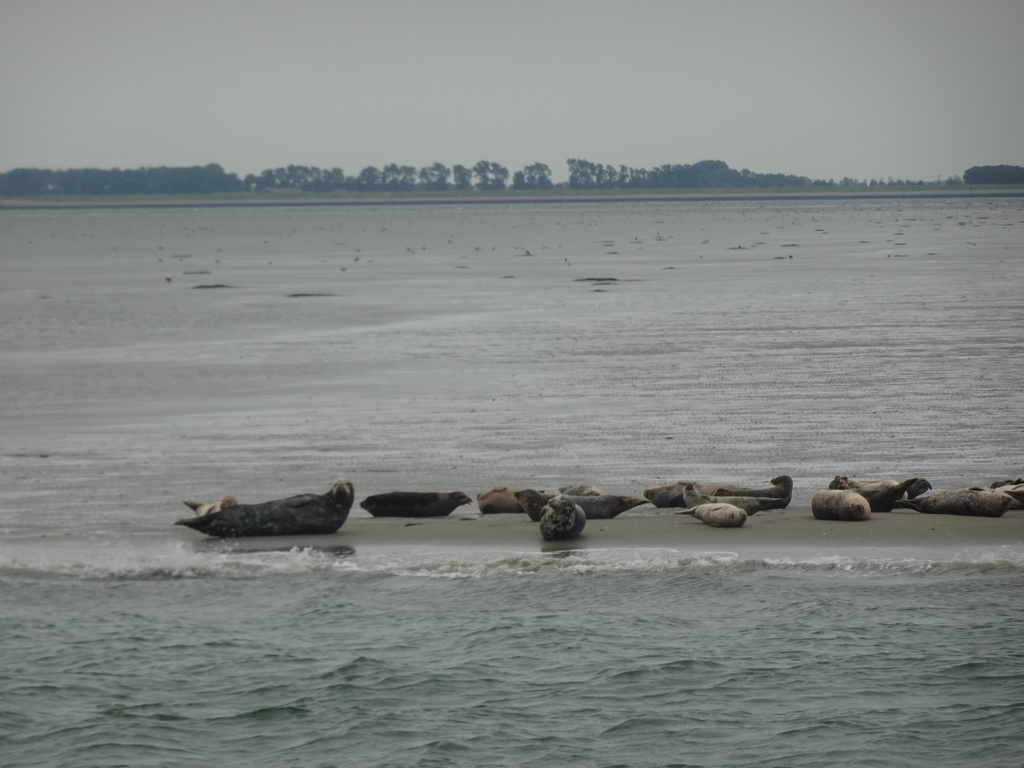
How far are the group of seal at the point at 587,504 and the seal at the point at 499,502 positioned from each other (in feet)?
0.04

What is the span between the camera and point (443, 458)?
17969 mm

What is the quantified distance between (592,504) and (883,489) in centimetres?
310

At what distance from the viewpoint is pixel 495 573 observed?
12.9 meters

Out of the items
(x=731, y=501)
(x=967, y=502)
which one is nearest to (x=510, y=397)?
(x=731, y=501)

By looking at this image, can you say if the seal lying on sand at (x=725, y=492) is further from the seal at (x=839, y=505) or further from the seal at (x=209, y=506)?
the seal at (x=209, y=506)

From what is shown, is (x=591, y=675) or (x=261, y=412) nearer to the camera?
(x=591, y=675)

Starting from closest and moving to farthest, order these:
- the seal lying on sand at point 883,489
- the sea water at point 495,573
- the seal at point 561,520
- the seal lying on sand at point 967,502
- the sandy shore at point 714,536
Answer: the sea water at point 495,573 < the sandy shore at point 714,536 < the seal at point 561,520 < the seal lying on sand at point 967,502 < the seal lying on sand at point 883,489

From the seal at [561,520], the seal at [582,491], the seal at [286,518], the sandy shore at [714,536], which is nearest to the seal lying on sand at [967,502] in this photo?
the sandy shore at [714,536]

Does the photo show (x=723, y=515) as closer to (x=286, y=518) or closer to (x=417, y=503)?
(x=417, y=503)

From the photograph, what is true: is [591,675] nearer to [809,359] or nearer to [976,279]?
[809,359]

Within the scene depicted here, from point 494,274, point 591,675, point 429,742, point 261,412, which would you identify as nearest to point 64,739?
point 429,742

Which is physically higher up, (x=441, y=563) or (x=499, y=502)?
(x=499, y=502)

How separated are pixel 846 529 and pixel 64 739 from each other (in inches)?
316

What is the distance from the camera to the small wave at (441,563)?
12883 mm
